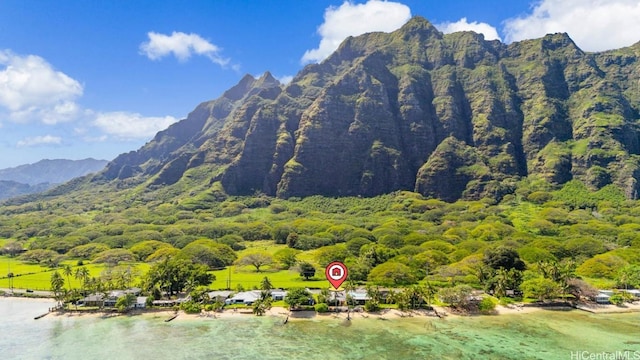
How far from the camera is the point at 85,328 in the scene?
3068 inches

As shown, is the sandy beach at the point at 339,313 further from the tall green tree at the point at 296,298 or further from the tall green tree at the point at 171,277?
the tall green tree at the point at 171,277

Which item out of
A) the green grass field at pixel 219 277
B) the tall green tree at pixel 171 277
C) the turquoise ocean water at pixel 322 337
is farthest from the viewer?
the green grass field at pixel 219 277

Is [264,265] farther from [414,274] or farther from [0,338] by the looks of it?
[0,338]

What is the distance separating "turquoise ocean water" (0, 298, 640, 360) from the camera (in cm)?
6525

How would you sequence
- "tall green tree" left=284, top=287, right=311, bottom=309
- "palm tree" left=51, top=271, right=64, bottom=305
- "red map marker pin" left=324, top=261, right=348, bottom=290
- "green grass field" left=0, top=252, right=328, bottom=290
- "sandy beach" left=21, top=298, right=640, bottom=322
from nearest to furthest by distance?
"sandy beach" left=21, top=298, right=640, bottom=322, "tall green tree" left=284, top=287, right=311, bottom=309, "red map marker pin" left=324, top=261, right=348, bottom=290, "palm tree" left=51, top=271, right=64, bottom=305, "green grass field" left=0, top=252, right=328, bottom=290

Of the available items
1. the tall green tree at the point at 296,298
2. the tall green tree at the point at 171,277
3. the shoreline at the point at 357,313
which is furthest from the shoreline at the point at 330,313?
the tall green tree at the point at 171,277

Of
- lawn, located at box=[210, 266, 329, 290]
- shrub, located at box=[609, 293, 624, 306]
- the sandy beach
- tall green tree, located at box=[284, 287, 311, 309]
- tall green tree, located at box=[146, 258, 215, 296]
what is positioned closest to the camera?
the sandy beach

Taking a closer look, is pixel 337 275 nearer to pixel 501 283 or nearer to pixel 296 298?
pixel 296 298

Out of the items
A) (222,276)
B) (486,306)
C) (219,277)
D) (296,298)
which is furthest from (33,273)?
(486,306)

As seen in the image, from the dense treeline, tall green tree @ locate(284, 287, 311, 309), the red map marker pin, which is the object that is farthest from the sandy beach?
the red map marker pin

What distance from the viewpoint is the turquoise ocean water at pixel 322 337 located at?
65.2 meters

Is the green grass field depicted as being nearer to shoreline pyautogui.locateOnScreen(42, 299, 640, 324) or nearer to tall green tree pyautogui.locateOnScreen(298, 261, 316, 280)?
tall green tree pyautogui.locateOnScreen(298, 261, 316, 280)

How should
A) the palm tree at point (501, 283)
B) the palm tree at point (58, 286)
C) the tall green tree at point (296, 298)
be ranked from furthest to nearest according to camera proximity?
the palm tree at point (501, 283), the palm tree at point (58, 286), the tall green tree at point (296, 298)

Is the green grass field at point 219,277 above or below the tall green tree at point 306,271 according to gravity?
below
